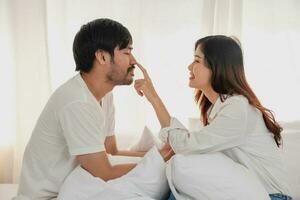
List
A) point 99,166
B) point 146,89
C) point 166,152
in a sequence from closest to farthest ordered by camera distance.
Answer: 1. point 99,166
2. point 166,152
3. point 146,89

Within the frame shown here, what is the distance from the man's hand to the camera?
175 cm

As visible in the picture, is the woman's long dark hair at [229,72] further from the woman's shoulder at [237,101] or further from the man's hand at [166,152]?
the man's hand at [166,152]

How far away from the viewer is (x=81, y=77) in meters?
1.82

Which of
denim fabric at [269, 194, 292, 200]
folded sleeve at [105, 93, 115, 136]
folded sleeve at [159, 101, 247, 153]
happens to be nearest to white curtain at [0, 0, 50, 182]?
folded sleeve at [105, 93, 115, 136]

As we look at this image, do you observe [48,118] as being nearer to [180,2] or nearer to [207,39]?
[207,39]

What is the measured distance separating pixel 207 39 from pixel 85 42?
486mm

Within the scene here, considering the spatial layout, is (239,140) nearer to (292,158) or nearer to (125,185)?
(125,185)

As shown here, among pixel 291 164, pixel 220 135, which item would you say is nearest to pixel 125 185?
pixel 220 135

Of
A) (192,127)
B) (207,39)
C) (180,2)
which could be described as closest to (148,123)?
(192,127)

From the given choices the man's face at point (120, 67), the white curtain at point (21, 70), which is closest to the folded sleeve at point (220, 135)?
the man's face at point (120, 67)

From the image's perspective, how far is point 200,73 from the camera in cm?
187

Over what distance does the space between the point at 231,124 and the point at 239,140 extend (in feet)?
0.26

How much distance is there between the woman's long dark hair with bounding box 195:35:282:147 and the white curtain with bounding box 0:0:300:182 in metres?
0.87

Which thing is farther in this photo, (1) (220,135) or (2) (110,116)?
(2) (110,116)
